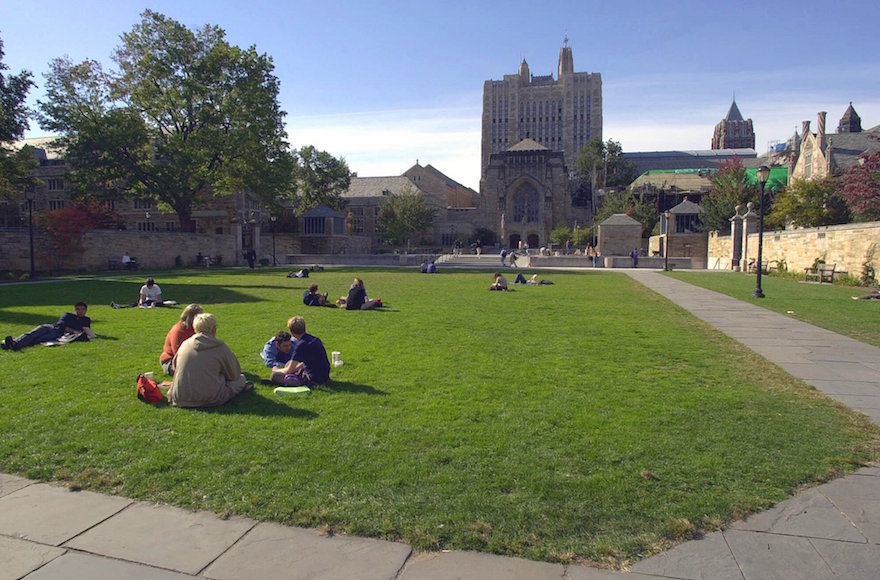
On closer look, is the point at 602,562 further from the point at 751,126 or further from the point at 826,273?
the point at 751,126

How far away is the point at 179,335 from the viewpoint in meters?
7.96

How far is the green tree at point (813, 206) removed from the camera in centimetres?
3694

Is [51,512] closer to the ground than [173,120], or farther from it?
closer to the ground

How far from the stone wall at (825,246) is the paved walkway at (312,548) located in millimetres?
23739

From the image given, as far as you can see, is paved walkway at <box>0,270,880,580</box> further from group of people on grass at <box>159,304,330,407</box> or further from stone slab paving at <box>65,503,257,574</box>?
group of people on grass at <box>159,304,330,407</box>

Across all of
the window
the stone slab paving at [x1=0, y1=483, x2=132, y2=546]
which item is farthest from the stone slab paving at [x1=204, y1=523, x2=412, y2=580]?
the window

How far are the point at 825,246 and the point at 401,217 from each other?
49012 mm

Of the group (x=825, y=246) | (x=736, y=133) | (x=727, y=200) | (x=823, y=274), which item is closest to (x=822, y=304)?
(x=823, y=274)

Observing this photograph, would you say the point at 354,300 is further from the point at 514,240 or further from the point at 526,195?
the point at 526,195

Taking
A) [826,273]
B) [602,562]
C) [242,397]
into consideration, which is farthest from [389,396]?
[826,273]

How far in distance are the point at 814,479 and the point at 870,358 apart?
608cm

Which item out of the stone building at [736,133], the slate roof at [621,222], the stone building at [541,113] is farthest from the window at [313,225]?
the stone building at [736,133]

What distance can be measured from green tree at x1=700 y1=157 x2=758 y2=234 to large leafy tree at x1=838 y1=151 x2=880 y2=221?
14.4 metres

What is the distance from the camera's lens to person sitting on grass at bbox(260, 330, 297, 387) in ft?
23.8
